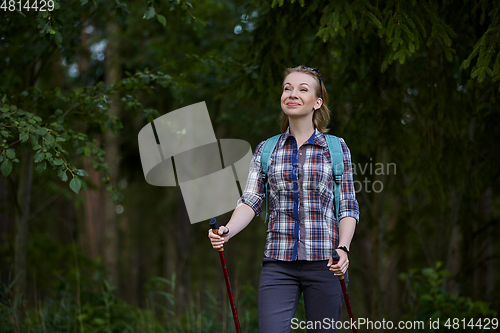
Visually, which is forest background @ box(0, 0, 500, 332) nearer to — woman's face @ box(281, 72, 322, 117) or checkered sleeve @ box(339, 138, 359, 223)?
woman's face @ box(281, 72, 322, 117)

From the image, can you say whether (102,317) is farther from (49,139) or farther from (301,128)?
(301,128)

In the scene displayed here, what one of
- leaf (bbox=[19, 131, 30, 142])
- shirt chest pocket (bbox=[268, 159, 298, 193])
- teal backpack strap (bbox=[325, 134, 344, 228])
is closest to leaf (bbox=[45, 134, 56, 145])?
leaf (bbox=[19, 131, 30, 142])

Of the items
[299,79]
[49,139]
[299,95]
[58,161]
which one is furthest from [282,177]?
[49,139]

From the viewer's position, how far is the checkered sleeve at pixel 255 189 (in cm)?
243

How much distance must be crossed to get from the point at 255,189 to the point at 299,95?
1.87ft

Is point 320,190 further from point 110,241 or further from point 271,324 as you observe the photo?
point 110,241

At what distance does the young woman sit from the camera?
2.29m

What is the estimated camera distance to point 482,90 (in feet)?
11.0

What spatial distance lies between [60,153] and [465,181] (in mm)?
3375

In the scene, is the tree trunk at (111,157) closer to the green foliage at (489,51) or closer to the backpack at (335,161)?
the backpack at (335,161)

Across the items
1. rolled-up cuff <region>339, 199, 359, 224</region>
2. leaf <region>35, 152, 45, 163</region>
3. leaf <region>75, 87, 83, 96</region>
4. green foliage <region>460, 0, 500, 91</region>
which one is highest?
leaf <region>75, 87, 83, 96</region>

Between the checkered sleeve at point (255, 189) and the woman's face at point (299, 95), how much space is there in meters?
0.31

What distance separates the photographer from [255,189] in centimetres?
247

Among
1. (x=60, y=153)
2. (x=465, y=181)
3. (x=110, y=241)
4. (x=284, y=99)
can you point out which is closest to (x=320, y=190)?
(x=284, y=99)
